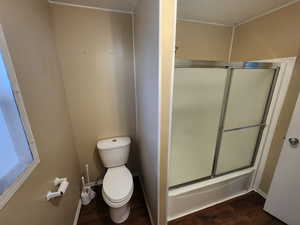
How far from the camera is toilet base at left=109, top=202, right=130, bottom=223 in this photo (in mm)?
1344

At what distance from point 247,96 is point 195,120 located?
67 cm

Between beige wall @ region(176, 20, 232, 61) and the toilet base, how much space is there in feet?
6.41

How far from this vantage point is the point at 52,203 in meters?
0.95

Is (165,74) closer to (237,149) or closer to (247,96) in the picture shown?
(247,96)

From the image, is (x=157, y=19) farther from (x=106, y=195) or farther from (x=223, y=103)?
(x=106, y=195)

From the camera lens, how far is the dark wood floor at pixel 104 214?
1409mm

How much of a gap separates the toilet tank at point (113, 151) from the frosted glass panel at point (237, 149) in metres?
1.18

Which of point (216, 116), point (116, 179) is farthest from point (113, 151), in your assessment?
point (216, 116)

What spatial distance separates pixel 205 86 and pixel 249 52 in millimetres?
1005

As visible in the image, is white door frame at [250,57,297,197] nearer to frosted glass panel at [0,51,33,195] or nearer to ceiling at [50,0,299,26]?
ceiling at [50,0,299,26]

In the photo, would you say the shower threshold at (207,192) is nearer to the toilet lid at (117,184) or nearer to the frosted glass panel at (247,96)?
the toilet lid at (117,184)

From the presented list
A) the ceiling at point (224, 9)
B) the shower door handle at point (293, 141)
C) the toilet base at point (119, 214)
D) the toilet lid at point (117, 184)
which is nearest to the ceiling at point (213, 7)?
the ceiling at point (224, 9)

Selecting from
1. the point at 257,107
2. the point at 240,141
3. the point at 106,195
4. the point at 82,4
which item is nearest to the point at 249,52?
the point at 257,107

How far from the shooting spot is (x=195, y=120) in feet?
4.62
